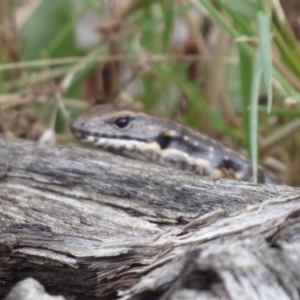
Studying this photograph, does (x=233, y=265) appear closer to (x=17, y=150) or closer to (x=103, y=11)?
(x=17, y=150)

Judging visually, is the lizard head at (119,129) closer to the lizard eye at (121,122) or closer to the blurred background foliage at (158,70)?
the lizard eye at (121,122)

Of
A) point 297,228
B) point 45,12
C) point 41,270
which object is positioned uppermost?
point 45,12

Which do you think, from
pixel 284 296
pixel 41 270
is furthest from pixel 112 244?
pixel 284 296

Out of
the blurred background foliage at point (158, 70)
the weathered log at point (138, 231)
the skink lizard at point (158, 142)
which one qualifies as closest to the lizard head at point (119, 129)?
the skink lizard at point (158, 142)

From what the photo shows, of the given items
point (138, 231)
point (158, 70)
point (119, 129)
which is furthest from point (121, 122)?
point (138, 231)

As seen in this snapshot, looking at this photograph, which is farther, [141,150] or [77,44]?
[77,44]

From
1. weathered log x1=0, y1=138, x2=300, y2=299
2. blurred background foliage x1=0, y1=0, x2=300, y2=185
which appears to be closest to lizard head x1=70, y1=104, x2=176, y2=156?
blurred background foliage x1=0, y1=0, x2=300, y2=185
